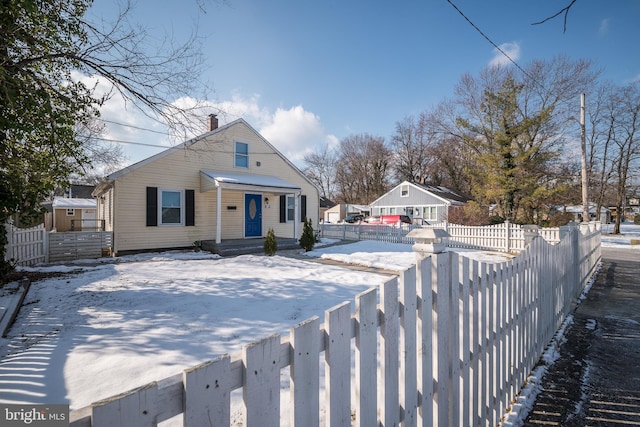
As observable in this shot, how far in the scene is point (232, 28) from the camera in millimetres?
5516

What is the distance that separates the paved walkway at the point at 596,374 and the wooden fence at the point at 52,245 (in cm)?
1163

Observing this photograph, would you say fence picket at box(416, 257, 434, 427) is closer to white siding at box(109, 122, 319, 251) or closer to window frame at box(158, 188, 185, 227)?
white siding at box(109, 122, 319, 251)

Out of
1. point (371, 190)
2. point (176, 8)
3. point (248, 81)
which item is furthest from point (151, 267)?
point (371, 190)

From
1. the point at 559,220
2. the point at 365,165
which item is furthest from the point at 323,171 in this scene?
the point at 559,220

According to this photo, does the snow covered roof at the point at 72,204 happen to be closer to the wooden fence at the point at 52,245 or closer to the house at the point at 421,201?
the wooden fence at the point at 52,245

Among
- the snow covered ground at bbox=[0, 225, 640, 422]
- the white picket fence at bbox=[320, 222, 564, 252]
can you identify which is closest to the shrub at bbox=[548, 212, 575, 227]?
the white picket fence at bbox=[320, 222, 564, 252]

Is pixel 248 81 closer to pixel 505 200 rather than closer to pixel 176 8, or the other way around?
pixel 176 8

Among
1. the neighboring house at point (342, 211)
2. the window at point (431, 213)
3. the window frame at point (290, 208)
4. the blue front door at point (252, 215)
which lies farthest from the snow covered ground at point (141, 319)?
the neighboring house at point (342, 211)

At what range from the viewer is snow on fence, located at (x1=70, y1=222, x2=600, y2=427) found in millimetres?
911

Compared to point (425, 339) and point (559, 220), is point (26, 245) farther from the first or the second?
point (559, 220)

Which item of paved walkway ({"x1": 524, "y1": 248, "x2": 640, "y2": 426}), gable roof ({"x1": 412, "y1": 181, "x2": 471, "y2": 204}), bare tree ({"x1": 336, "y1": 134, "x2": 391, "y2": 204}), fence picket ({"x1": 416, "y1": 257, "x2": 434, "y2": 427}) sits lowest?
paved walkway ({"x1": 524, "y1": 248, "x2": 640, "y2": 426})

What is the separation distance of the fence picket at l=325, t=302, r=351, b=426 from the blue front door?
12641mm

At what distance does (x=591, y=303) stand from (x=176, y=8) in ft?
30.0

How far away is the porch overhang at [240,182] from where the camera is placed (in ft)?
37.6
